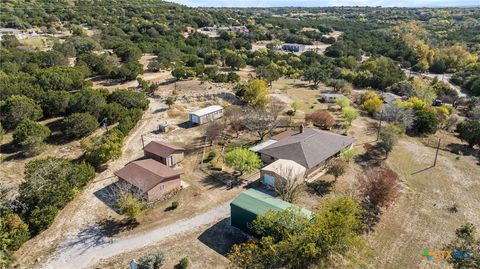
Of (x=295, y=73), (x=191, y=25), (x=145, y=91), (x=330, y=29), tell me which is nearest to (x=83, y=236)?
(x=145, y=91)

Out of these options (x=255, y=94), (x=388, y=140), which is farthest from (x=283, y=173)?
(x=255, y=94)

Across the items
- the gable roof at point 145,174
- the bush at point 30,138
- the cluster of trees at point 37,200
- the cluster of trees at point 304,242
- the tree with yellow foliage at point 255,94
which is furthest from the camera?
the tree with yellow foliage at point 255,94

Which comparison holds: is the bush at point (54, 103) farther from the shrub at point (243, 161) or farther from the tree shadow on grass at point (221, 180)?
the shrub at point (243, 161)

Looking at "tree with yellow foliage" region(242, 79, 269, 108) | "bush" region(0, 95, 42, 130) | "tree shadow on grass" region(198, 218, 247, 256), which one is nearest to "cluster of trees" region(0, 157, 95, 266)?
"tree shadow on grass" region(198, 218, 247, 256)

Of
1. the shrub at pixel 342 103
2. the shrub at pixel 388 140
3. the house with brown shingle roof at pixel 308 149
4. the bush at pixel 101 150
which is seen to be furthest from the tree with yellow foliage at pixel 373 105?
the bush at pixel 101 150

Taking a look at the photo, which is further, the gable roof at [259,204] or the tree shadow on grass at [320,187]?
the tree shadow on grass at [320,187]

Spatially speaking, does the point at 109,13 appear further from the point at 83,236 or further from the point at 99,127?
the point at 83,236

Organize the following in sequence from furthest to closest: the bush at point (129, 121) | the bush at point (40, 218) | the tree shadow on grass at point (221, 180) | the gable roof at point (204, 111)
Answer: the gable roof at point (204, 111) → the bush at point (129, 121) → the tree shadow on grass at point (221, 180) → the bush at point (40, 218)

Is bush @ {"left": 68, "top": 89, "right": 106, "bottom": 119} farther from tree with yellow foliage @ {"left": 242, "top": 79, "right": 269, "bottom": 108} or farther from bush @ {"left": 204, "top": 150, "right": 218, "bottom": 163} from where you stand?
tree with yellow foliage @ {"left": 242, "top": 79, "right": 269, "bottom": 108}
